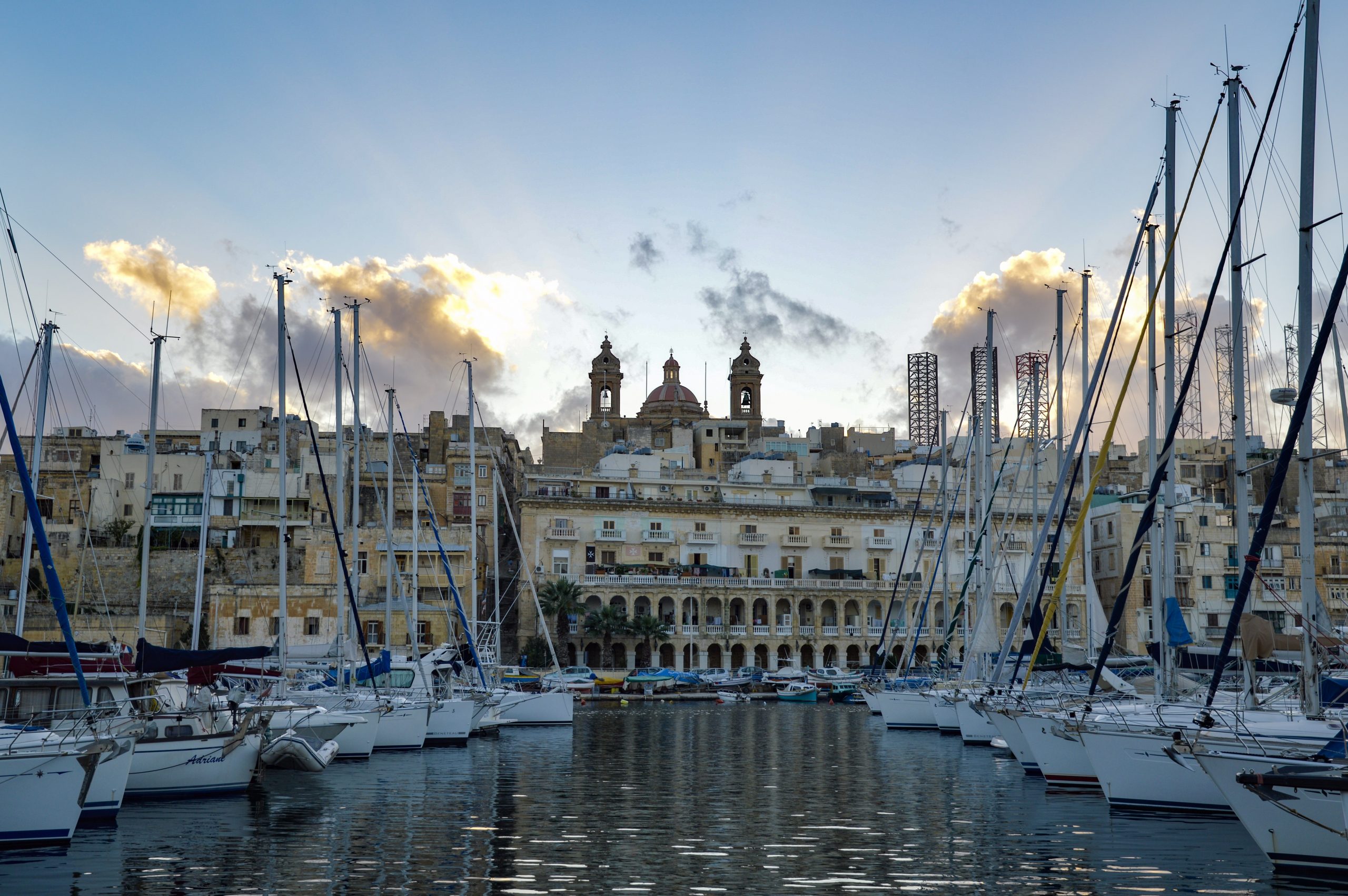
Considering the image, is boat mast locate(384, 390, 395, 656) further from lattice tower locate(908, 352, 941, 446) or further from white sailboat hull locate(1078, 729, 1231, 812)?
lattice tower locate(908, 352, 941, 446)

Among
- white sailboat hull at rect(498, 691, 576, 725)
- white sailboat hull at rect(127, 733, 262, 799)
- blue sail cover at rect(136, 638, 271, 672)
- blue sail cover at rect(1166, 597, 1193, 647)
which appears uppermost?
blue sail cover at rect(1166, 597, 1193, 647)

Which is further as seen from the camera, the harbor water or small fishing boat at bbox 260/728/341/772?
small fishing boat at bbox 260/728/341/772

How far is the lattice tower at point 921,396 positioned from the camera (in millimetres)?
135625

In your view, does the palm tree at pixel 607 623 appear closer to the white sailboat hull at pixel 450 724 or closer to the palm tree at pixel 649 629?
the palm tree at pixel 649 629

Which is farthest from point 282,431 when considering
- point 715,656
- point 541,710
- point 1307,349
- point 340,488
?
point 715,656

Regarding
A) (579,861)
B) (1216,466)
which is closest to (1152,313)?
(579,861)

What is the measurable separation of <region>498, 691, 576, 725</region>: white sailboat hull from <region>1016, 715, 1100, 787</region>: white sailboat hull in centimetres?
2666

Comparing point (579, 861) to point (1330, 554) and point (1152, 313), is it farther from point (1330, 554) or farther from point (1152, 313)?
point (1330, 554)

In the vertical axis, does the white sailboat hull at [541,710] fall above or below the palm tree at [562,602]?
below

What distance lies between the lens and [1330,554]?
85.8 meters

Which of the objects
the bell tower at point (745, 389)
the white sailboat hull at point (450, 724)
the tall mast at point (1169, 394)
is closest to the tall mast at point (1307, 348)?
the tall mast at point (1169, 394)

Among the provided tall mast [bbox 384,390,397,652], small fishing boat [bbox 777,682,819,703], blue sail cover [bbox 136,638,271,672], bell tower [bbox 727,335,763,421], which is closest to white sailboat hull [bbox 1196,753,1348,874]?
blue sail cover [bbox 136,638,271,672]

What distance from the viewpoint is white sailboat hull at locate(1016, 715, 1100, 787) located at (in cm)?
2848

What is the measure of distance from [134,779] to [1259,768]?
20554 mm
